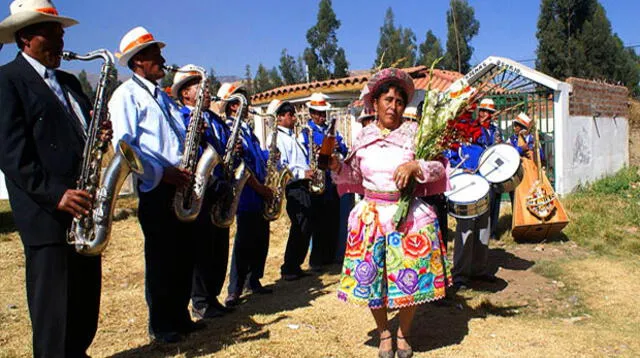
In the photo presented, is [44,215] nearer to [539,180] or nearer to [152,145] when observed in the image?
[152,145]

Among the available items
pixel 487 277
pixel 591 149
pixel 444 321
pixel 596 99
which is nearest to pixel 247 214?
pixel 444 321

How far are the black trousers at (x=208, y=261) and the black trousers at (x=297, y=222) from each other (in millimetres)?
1556

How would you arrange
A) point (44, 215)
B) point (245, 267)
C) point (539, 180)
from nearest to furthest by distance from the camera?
point (44, 215), point (245, 267), point (539, 180)

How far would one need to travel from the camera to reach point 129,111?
12.1 ft

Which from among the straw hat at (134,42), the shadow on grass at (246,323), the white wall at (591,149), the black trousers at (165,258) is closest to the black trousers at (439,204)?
the shadow on grass at (246,323)

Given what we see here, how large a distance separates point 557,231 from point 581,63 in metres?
18.7

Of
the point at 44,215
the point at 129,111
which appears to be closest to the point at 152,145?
the point at 129,111

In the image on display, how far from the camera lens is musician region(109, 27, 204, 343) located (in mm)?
3699

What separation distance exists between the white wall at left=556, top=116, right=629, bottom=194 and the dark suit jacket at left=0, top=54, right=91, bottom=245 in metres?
9.89

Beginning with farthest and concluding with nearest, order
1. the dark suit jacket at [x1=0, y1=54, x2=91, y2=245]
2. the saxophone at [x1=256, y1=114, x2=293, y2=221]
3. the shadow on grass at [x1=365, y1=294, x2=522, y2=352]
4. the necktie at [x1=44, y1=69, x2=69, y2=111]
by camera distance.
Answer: the saxophone at [x1=256, y1=114, x2=293, y2=221], the shadow on grass at [x1=365, y1=294, x2=522, y2=352], the necktie at [x1=44, y1=69, x2=69, y2=111], the dark suit jacket at [x1=0, y1=54, x2=91, y2=245]

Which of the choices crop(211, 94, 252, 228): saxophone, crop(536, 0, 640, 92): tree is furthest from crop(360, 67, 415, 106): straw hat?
crop(536, 0, 640, 92): tree

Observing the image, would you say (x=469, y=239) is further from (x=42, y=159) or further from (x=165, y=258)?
(x=42, y=159)

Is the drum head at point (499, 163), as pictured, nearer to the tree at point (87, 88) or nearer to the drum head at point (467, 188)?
the drum head at point (467, 188)

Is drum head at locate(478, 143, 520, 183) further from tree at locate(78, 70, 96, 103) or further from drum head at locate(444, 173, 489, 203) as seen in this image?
tree at locate(78, 70, 96, 103)
